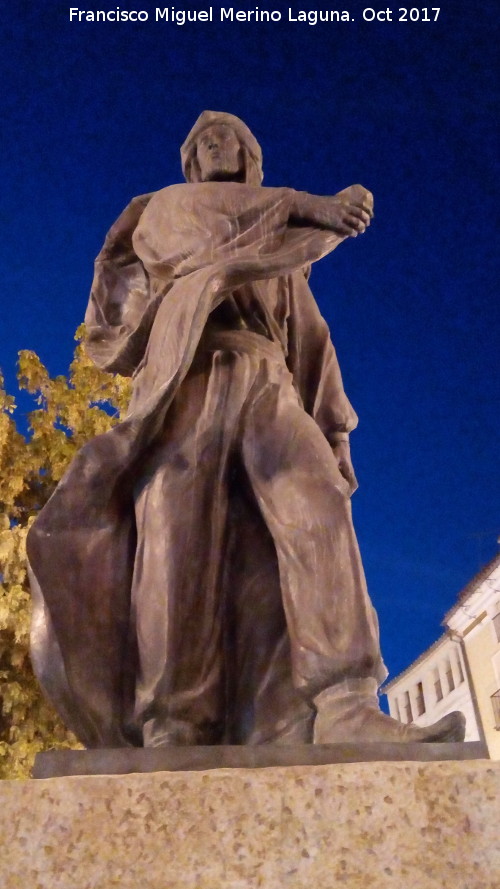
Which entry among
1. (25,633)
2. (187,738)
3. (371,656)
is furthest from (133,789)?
(25,633)

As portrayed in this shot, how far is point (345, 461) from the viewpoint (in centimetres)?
386

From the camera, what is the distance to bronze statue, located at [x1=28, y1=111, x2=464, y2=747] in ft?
9.32

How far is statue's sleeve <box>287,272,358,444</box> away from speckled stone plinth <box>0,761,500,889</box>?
1.91 m

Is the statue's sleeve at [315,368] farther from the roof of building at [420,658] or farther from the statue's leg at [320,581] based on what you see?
the roof of building at [420,658]

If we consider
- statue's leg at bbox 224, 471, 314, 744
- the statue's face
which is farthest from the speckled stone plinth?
the statue's face

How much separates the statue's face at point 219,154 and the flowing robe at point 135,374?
282 millimetres

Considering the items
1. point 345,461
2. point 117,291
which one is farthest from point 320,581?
point 117,291

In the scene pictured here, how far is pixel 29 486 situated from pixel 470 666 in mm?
21553

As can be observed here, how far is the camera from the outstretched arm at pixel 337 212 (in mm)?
3625

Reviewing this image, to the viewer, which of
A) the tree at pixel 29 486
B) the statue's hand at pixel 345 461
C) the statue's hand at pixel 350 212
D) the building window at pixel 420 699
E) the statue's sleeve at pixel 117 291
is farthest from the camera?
the building window at pixel 420 699

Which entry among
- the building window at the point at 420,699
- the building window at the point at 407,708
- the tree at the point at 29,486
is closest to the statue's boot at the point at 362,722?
the tree at the point at 29,486

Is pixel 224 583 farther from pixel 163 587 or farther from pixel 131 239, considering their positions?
pixel 131 239

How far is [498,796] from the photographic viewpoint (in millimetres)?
2111

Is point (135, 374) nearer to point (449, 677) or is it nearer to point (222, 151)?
point (222, 151)
